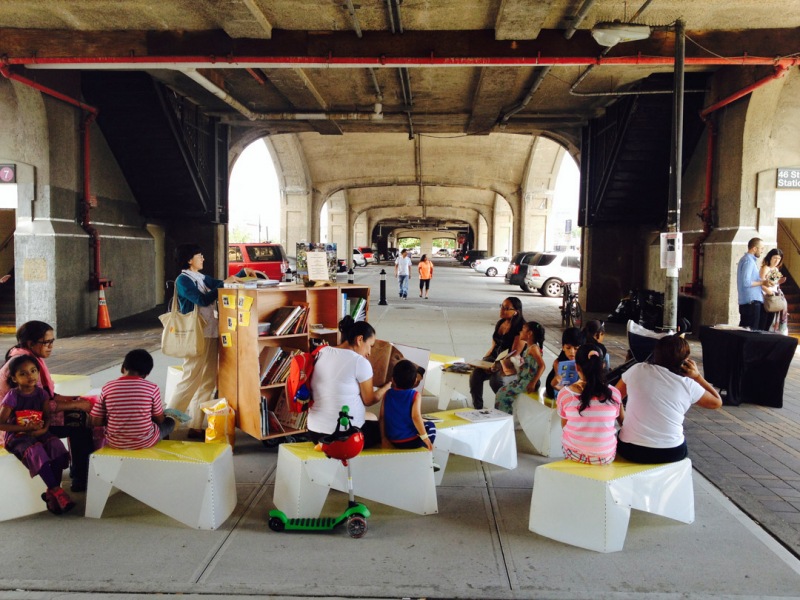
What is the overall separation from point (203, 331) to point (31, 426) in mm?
1837

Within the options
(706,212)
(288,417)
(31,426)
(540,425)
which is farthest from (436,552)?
(706,212)

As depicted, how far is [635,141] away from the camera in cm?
1338

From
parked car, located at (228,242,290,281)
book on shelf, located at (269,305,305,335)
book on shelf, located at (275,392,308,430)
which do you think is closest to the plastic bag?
book on shelf, located at (275,392,308,430)

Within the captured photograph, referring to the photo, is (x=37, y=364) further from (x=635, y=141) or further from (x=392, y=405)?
(x=635, y=141)

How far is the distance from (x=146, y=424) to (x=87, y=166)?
31.6 feet

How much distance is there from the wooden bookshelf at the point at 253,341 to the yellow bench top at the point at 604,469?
2414mm

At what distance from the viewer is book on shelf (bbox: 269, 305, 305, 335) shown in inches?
208

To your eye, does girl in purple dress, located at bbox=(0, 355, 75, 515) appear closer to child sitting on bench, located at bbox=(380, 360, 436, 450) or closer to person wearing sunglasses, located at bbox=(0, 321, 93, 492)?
person wearing sunglasses, located at bbox=(0, 321, 93, 492)

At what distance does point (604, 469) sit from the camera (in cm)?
376

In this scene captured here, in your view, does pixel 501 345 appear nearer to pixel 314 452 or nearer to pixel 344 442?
pixel 314 452

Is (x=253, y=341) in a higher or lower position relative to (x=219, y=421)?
higher

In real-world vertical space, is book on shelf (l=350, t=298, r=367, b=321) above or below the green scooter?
above

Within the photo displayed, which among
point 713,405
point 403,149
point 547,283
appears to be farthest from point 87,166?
point 403,149

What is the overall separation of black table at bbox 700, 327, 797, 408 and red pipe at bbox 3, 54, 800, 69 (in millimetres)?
4864
